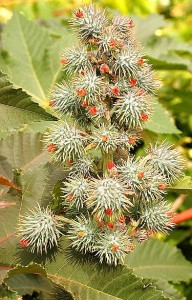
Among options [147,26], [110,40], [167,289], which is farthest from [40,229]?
[147,26]

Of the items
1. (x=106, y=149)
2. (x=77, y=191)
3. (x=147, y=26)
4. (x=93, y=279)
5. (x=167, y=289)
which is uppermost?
(x=147, y=26)


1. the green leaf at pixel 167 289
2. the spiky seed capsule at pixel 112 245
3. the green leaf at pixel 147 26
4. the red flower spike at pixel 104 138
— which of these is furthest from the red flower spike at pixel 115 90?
the green leaf at pixel 147 26

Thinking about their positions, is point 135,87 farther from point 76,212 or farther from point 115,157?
point 76,212

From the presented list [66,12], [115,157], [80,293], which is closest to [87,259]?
[80,293]

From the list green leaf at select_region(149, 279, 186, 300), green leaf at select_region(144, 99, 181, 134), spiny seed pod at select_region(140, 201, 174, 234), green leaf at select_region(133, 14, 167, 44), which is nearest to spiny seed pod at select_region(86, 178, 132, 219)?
spiny seed pod at select_region(140, 201, 174, 234)

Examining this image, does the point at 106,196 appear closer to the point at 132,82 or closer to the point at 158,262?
the point at 132,82

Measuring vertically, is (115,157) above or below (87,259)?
above
